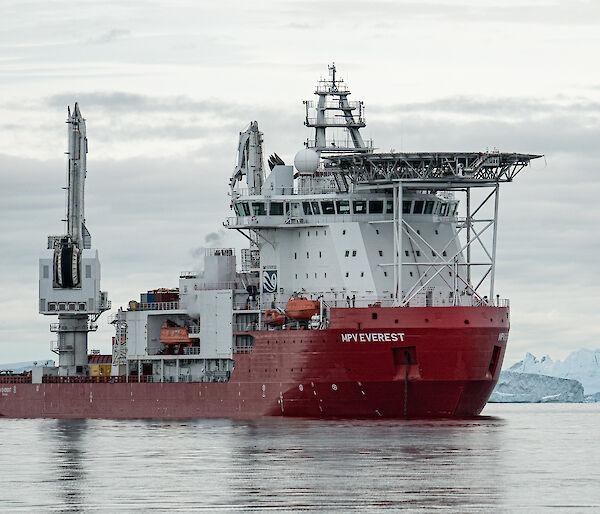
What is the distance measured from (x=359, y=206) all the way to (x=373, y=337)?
696 centimetres

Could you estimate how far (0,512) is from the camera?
36.2 meters

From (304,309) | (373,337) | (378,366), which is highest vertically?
(304,309)

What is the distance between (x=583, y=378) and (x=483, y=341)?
8799 cm

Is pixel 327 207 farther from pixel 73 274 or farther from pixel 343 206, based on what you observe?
pixel 73 274

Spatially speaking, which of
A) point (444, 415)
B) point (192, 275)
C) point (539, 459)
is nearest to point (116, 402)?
point (192, 275)

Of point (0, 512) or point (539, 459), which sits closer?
point (0, 512)

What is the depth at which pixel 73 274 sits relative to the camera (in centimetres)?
7550

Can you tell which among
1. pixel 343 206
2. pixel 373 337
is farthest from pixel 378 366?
pixel 343 206

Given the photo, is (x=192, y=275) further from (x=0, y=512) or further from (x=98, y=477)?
(x=0, y=512)

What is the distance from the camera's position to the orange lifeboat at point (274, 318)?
Answer: 6700cm

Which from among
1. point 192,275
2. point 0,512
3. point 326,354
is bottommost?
point 0,512

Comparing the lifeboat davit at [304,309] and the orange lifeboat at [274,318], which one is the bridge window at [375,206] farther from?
the orange lifeboat at [274,318]

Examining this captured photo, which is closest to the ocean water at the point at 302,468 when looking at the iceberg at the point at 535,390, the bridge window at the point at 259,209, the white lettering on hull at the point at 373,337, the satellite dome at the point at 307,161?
the white lettering on hull at the point at 373,337

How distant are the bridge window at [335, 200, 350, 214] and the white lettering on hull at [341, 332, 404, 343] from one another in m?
6.55
